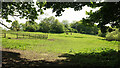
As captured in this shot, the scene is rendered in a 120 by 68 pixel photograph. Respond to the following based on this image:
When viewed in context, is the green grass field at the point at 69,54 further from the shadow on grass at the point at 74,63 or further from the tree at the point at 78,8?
the tree at the point at 78,8

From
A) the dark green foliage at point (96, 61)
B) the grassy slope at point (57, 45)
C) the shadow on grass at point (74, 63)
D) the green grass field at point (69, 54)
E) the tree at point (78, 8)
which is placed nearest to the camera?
the dark green foliage at point (96, 61)

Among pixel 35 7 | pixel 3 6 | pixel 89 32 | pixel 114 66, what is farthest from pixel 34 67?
pixel 89 32

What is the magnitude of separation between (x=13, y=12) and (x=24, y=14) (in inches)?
56.5

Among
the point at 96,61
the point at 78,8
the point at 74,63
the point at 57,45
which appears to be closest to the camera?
the point at 74,63

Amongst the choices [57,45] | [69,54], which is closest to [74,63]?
[69,54]

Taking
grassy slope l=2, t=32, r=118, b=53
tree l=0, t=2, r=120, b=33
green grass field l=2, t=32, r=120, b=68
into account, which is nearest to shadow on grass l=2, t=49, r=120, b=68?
green grass field l=2, t=32, r=120, b=68

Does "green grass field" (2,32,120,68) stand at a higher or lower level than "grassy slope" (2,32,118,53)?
higher

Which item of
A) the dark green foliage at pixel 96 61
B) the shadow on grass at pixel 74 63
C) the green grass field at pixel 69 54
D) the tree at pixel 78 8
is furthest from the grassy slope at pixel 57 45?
the shadow on grass at pixel 74 63

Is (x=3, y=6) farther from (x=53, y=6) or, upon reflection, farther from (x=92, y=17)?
(x=92, y=17)

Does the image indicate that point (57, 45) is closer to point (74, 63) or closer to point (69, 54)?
point (69, 54)

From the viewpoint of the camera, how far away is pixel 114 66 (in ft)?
14.8

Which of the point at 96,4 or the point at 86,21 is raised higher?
the point at 96,4

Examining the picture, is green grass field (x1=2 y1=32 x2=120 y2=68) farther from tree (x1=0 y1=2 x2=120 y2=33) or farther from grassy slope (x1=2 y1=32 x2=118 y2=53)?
tree (x1=0 y1=2 x2=120 y2=33)

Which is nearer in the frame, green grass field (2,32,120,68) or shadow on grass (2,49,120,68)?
shadow on grass (2,49,120,68)
